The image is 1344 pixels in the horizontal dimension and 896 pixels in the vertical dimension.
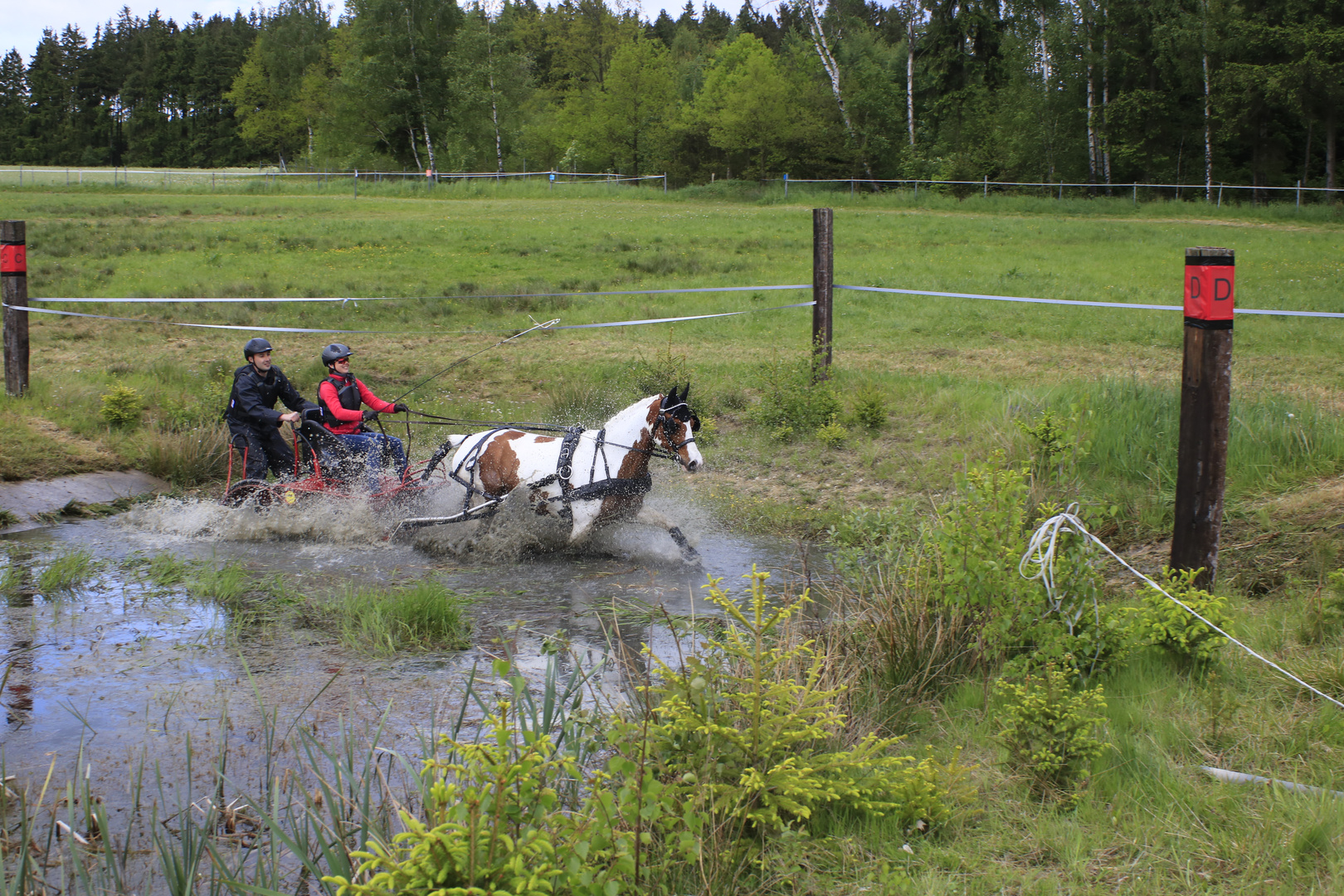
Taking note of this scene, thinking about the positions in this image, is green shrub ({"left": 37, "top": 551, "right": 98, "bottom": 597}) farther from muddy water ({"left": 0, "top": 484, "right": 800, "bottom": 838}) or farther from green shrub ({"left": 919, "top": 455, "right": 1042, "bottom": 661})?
green shrub ({"left": 919, "top": 455, "right": 1042, "bottom": 661})

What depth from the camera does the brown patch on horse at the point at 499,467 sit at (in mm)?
7078

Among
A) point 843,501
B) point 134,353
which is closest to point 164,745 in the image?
point 843,501

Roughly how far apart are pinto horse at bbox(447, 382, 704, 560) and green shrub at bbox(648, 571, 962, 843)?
333cm

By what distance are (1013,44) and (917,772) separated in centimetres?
4526

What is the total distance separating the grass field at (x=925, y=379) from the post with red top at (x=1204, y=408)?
0.39 m

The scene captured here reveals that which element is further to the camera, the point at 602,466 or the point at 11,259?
the point at 11,259

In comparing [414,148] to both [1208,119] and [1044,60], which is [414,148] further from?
[1208,119]

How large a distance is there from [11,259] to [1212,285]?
9629 mm

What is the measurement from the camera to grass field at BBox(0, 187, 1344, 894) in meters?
3.06

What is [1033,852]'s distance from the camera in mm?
2965

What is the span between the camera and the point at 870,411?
880 centimetres

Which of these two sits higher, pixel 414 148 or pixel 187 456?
pixel 414 148

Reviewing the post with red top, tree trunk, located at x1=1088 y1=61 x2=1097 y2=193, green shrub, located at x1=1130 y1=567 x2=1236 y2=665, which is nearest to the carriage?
the post with red top

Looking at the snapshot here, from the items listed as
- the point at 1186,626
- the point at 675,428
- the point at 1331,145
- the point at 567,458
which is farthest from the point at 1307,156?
the point at 1186,626
